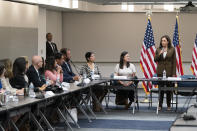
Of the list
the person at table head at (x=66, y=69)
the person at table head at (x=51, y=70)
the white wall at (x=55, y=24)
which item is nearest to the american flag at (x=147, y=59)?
the person at table head at (x=66, y=69)

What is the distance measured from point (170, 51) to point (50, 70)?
307 cm

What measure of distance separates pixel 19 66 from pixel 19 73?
143 mm

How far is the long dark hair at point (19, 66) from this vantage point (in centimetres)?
893

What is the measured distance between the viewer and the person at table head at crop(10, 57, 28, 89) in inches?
352

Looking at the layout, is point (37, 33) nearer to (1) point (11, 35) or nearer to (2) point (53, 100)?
(1) point (11, 35)

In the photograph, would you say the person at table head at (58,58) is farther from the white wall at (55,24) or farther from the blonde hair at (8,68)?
the white wall at (55,24)

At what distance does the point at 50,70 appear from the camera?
412 inches

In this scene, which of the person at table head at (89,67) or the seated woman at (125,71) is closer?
the person at table head at (89,67)

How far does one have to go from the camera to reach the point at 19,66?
8.98 meters

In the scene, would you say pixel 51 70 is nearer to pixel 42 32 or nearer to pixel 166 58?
pixel 166 58

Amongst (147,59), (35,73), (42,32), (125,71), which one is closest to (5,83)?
(35,73)

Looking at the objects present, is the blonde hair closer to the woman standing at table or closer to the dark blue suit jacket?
the dark blue suit jacket

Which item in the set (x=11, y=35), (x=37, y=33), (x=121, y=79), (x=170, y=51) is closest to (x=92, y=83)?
(x=121, y=79)

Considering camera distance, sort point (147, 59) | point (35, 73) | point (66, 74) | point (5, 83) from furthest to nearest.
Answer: point (147, 59)
point (66, 74)
point (35, 73)
point (5, 83)
